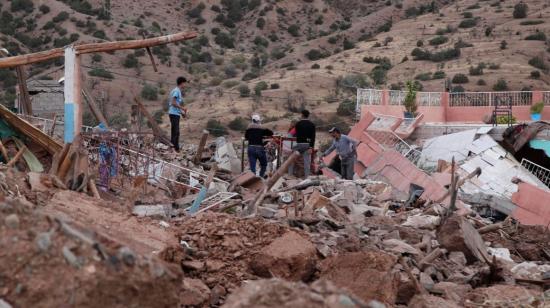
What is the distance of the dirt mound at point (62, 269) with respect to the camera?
2.93 meters

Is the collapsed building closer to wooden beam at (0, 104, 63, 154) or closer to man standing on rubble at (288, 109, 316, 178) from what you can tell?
wooden beam at (0, 104, 63, 154)

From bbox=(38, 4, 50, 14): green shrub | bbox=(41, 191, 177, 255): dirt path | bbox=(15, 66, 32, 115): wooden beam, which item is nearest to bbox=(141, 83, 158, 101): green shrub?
bbox=(38, 4, 50, 14): green shrub

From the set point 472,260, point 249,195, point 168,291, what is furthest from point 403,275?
point 249,195

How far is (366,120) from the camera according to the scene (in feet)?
68.5

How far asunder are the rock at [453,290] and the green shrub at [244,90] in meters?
33.2

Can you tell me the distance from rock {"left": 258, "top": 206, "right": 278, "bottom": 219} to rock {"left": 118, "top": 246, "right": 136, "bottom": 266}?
17.9 feet

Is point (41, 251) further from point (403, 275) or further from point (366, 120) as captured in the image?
point (366, 120)

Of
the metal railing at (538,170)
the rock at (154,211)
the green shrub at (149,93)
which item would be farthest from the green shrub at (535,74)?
the rock at (154,211)

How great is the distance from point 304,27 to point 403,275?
189 feet

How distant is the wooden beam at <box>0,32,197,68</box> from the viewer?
9.51 m

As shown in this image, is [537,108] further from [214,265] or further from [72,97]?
[214,265]

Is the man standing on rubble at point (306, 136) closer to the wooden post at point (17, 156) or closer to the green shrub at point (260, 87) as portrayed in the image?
the wooden post at point (17, 156)

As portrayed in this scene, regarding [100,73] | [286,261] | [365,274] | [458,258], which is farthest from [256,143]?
[100,73]

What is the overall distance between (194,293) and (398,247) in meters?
3.26
